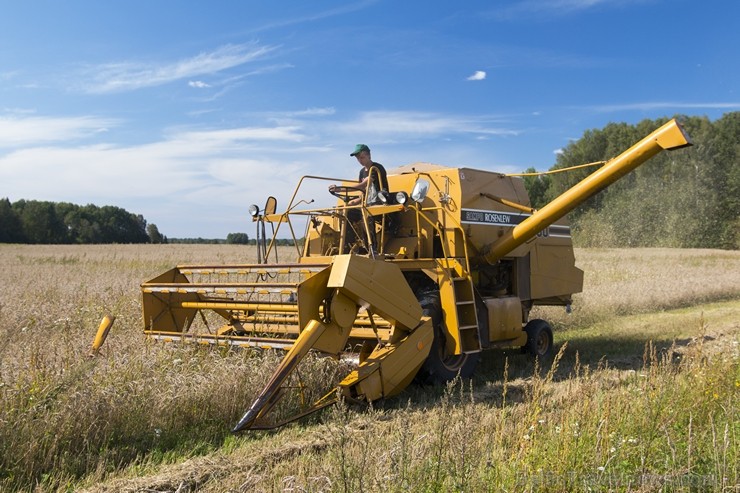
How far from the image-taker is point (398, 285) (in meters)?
6.02

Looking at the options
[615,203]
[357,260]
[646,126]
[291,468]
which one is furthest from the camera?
[646,126]

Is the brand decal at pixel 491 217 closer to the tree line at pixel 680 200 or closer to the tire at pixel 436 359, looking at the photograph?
the tire at pixel 436 359

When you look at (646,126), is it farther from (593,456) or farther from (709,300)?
(593,456)

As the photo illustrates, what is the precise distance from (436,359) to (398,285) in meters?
1.31

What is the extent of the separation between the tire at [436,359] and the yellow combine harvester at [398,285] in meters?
0.01

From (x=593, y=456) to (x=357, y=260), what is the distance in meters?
2.61

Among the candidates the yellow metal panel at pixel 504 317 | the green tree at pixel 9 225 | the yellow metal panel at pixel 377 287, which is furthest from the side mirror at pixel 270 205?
the green tree at pixel 9 225

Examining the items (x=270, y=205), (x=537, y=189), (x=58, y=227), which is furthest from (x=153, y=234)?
(x=270, y=205)

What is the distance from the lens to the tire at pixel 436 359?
22.5 ft

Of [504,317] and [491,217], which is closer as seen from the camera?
[504,317]

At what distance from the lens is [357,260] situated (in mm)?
5598

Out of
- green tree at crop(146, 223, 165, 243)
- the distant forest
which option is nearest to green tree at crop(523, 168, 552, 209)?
the distant forest

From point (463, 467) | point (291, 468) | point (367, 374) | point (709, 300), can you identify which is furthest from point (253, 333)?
point (709, 300)

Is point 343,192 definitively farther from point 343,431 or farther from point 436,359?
point 343,431
